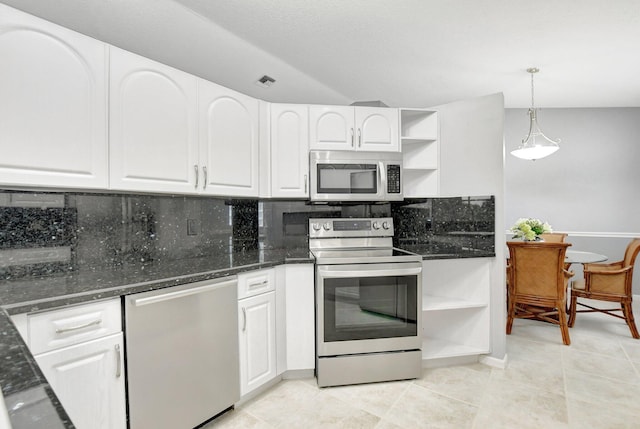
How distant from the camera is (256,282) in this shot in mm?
1990

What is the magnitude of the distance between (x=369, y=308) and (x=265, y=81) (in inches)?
88.3

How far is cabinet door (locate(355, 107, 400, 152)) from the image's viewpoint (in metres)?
2.52

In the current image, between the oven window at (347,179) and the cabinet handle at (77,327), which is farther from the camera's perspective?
the oven window at (347,179)

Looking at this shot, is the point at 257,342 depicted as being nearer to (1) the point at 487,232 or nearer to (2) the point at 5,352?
(2) the point at 5,352

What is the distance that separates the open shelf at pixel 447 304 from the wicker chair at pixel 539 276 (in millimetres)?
798

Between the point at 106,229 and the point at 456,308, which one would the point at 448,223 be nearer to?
the point at 456,308

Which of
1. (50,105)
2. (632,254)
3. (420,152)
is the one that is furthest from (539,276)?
(50,105)

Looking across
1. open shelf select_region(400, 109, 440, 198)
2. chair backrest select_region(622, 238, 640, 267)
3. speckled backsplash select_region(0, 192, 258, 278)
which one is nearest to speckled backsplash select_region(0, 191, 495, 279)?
speckled backsplash select_region(0, 192, 258, 278)

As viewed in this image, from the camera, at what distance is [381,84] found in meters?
3.28

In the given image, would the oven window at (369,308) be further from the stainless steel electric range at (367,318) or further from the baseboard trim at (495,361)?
the baseboard trim at (495,361)

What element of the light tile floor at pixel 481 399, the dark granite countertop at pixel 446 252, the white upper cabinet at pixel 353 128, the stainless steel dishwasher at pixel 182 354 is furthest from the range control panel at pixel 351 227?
the light tile floor at pixel 481 399

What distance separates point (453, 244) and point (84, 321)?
247 cm

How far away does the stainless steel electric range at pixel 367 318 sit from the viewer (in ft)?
6.93

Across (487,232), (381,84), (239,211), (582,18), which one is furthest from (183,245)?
(582,18)
